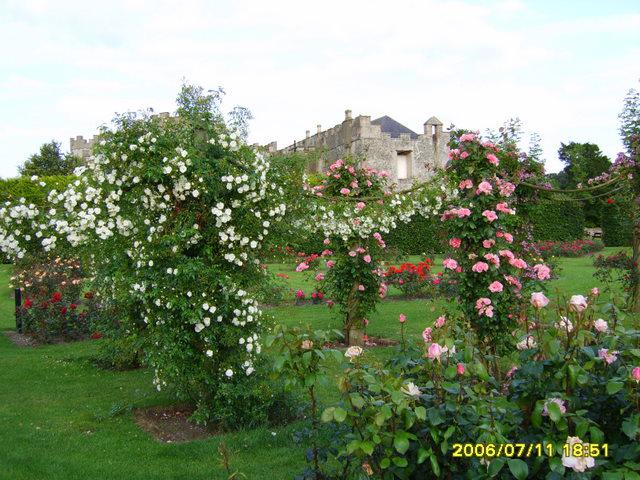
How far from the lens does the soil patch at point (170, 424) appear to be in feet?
15.0

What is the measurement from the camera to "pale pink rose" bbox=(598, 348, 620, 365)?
7.48 ft

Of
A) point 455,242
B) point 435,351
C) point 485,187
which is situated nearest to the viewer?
point 435,351

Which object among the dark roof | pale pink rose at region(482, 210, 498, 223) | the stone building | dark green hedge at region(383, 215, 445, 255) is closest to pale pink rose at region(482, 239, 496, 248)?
pale pink rose at region(482, 210, 498, 223)

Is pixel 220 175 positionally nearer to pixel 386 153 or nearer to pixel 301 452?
pixel 301 452

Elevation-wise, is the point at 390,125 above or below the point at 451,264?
above

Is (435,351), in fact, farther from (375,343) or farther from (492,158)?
(375,343)

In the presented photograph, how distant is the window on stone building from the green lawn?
26.9 m

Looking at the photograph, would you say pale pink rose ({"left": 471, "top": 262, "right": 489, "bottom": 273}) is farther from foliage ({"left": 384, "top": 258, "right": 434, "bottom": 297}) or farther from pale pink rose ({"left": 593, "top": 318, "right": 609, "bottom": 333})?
foliage ({"left": 384, "top": 258, "right": 434, "bottom": 297})

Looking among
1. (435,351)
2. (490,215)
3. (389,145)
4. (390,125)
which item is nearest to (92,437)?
(435,351)

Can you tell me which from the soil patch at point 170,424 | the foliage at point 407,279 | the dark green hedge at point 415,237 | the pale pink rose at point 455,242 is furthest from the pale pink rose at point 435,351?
the dark green hedge at point 415,237

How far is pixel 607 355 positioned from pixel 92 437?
3756mm

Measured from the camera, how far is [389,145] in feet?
106

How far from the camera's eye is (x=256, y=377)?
189 inches
